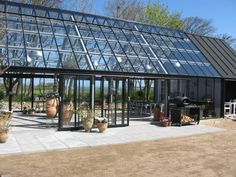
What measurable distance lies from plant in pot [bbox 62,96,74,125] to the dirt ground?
10.7 feet

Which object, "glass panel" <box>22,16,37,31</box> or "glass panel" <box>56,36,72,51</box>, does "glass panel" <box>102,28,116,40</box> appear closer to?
"glass panel" <box>56,36,72,51</box>

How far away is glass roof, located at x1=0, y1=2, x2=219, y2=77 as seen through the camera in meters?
13.3

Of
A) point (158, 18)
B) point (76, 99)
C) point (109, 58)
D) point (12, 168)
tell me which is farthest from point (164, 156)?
point (158, 18)

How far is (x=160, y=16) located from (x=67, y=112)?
74.0 ft

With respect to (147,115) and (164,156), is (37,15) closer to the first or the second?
(147,115)

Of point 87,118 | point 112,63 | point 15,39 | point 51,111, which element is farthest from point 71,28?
point 87,118

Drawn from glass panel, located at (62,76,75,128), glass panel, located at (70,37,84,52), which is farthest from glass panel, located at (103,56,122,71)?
glass panel, located at (62,76,75,128)

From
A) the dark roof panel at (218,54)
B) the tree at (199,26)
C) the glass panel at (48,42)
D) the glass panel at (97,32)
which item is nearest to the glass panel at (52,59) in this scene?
the glass panel at (48,42)

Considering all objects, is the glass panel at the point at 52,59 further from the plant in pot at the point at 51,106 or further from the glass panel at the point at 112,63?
the plant in pot at the point at 51,106

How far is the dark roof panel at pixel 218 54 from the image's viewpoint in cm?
1956

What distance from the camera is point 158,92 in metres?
23.2

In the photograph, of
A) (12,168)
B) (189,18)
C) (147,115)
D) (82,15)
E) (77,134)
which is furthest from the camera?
(189,18)

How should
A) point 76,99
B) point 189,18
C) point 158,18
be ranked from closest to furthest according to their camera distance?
point 76,99 < point 158,18 < point 189,18

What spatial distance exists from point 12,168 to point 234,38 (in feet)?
137
